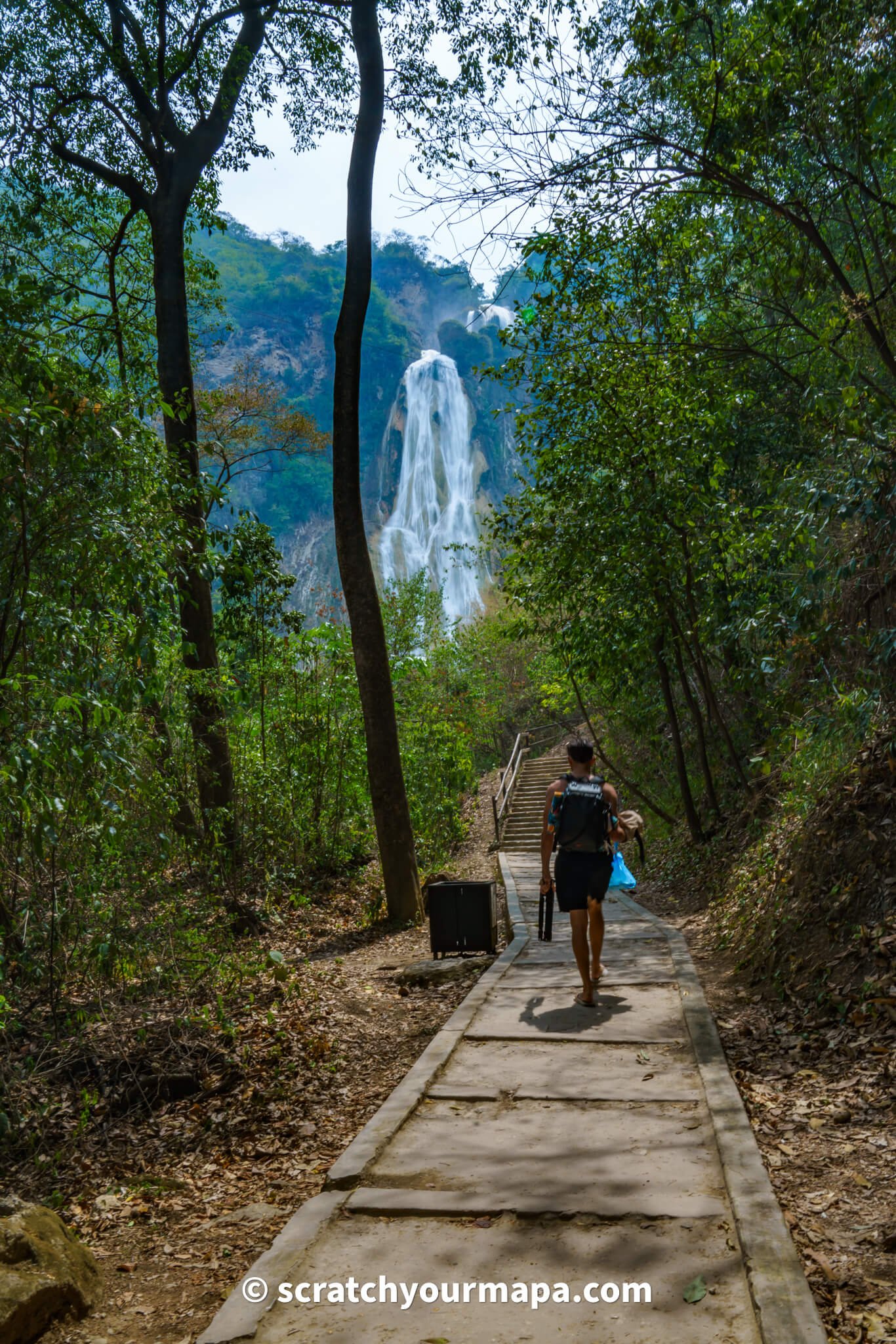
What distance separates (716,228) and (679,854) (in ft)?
28.2

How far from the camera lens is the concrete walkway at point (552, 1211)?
2.56 m

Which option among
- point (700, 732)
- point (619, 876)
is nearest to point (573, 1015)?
point (619, 876)

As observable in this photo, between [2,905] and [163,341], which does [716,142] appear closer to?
[163,341]

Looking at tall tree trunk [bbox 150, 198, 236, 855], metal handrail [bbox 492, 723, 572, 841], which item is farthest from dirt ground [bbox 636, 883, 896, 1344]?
metal handrail [bbox 492, 723, 572, 841]

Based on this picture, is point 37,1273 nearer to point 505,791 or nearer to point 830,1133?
point 830,1133

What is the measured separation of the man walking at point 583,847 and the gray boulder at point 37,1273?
339 centimetres

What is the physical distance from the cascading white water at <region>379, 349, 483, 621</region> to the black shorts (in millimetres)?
53863

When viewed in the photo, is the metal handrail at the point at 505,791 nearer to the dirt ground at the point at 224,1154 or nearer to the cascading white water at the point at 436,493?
the dirt ground at the point at 224,1154

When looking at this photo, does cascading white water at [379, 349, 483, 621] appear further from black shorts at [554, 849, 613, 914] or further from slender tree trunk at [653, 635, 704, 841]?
black shorts at [554, 849, 613, 914]

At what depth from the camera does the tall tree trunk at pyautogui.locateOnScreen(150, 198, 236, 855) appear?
27.3 ft

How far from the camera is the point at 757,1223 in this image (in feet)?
9.68

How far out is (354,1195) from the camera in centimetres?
336

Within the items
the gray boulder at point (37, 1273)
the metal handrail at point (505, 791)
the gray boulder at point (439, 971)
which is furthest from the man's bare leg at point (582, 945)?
the metal handrail at point (505, 791)

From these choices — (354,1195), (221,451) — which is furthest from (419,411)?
(354,1195)
